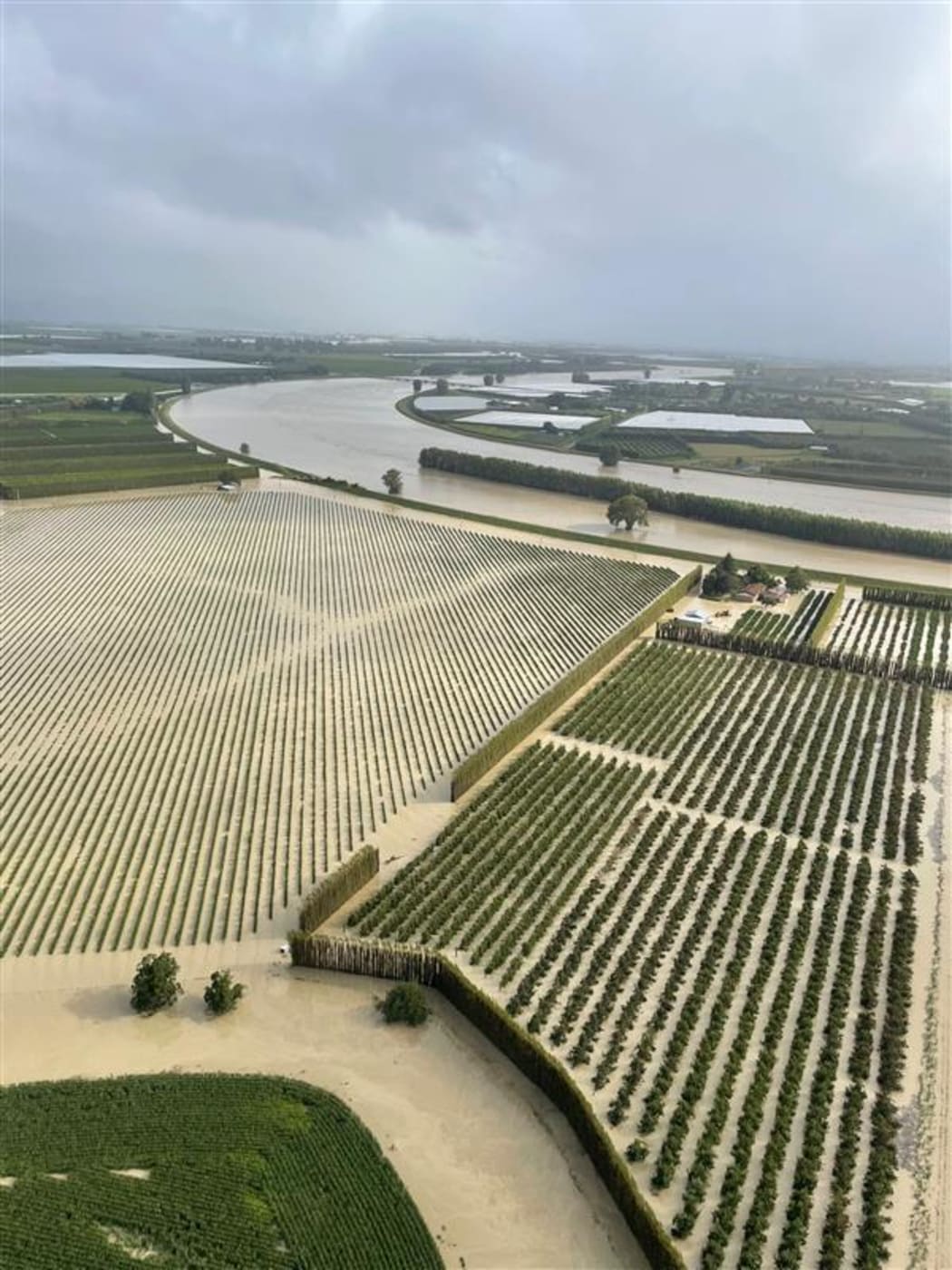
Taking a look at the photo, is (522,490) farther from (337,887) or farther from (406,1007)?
(406,1007)

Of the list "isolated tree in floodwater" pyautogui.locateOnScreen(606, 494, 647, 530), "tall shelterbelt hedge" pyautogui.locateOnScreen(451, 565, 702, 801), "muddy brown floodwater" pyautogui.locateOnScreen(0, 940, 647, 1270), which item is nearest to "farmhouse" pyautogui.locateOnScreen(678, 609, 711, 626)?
"tall shelterbelt hedge" pyautogui.locateOnScreen(451, 565, 702, 801)

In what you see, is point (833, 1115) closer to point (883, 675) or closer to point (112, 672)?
point (883, 675)

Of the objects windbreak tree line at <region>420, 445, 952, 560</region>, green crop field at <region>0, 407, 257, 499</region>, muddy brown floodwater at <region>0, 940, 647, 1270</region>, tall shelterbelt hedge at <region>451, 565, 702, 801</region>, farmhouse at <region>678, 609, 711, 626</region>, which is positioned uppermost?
green crop field at <region>0, 407, 257, 499</region>

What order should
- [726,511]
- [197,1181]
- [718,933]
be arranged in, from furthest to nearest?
1. [726,511]
2. [718,933]
3. [197,1181]

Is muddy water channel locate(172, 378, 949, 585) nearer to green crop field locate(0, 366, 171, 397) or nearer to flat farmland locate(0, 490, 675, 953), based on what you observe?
flat farmland locate(0, 490, 675, 953)

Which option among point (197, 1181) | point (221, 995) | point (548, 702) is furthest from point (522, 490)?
point (197, 1181)
